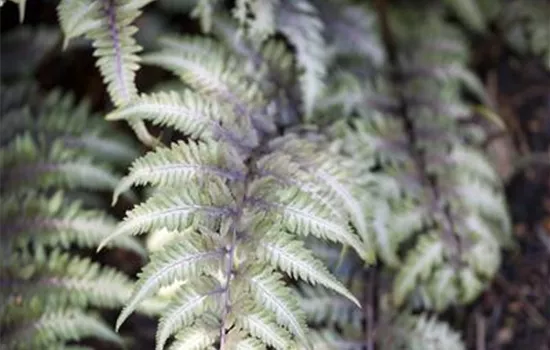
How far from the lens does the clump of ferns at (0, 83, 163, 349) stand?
4.61 ft

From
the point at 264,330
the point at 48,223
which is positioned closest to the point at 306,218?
the point at 264,330

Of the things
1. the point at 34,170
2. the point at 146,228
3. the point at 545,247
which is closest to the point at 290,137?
the point at 146,228

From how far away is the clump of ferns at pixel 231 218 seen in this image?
112cm

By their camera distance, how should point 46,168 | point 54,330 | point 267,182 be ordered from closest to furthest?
point 267,182
point 54,330
point 46,168

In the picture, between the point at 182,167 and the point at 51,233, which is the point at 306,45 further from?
the point at 51,233

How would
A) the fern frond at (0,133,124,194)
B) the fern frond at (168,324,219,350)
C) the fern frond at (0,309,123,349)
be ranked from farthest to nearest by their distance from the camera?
the fern frond at (0,133,124,194) < the fern frond at (0,309,123,349) < the fern frond at (168,324,219,350)

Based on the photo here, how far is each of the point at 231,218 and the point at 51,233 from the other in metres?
0.43

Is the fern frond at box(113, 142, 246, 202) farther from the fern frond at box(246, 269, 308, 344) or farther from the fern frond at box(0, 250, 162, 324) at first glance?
the fern frond at box(0, 250, 162, 324)

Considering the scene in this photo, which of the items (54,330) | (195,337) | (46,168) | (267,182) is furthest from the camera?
(46,168)

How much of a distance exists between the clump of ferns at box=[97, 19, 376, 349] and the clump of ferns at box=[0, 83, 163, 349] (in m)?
0.29

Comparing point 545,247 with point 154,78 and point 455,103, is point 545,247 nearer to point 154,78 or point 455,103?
point 455,103

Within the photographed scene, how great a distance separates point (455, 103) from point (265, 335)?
2.75ft

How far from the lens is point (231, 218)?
1.20 metres

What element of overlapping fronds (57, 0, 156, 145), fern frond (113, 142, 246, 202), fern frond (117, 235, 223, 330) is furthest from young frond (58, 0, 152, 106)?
fern frond (117, 235, 223, 330)
